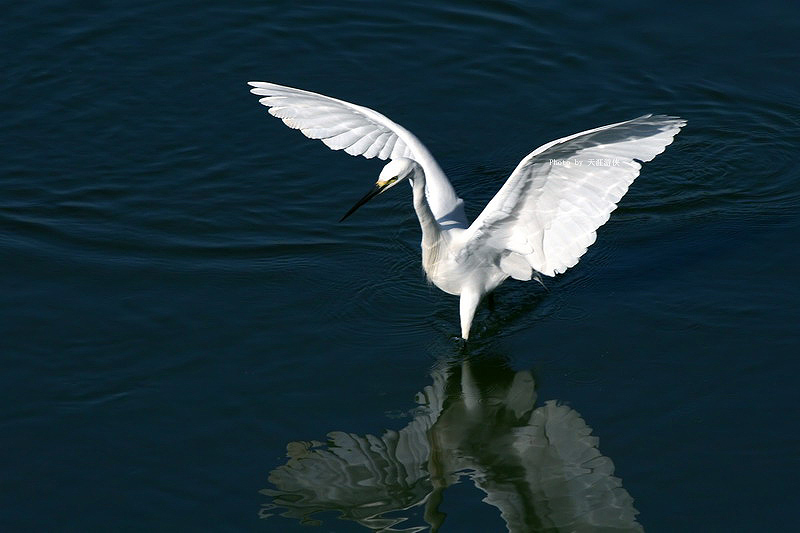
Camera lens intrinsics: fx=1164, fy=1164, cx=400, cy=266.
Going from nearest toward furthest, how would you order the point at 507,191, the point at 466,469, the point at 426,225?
the point at 466,469
the point at 507,191
the point at 426,225

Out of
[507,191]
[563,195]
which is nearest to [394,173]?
[507,191]

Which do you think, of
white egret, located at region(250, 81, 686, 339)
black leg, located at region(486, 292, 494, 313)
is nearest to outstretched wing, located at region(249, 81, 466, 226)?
white egret, located at region(250, 81, 686, 339)

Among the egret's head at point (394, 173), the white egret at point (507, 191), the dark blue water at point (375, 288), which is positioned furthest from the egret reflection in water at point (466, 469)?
the egret's head at point (394, 173)

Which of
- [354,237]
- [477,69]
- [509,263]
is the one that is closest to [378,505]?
[509,263]

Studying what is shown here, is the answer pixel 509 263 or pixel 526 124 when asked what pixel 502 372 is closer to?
pixel 509 263

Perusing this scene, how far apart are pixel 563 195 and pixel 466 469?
1845 millimetres

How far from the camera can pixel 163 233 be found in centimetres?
912

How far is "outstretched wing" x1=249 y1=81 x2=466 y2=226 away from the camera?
28.0 ft

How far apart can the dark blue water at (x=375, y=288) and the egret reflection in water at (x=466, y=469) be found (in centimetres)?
2

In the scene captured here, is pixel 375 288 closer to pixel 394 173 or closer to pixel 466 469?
pixel 394 173

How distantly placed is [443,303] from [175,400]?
89.4 inches

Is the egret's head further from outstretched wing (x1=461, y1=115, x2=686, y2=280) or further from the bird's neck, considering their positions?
outstretched wing (x1=461, y1=115, x2=686, y2=280)

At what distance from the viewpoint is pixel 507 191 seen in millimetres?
7352

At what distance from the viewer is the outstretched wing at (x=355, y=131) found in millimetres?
8539
